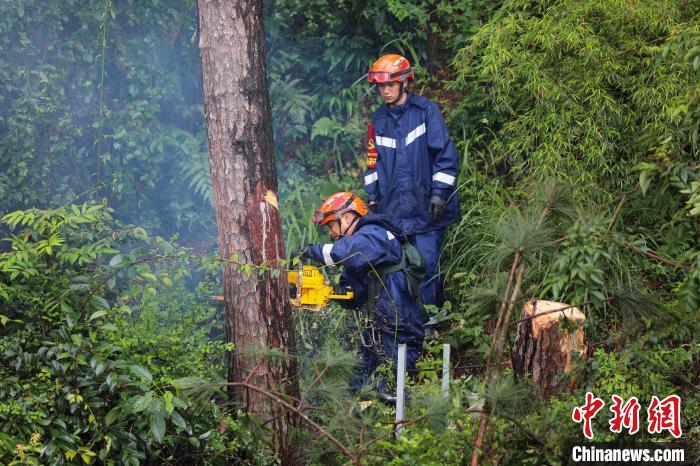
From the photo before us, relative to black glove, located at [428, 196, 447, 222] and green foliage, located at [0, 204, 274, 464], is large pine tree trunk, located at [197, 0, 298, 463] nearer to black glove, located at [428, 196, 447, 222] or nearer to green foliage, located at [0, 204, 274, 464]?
green foliage, located at [0, 204, 274, 464]

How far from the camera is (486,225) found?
7.65 m

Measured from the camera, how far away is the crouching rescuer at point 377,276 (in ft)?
Result: 21.4

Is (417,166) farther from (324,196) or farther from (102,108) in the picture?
(102,108)

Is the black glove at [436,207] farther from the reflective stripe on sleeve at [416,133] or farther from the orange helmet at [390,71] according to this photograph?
the orange helmet at [390,71]

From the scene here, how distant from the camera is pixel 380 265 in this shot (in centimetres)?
671

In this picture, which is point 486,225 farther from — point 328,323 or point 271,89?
point 271,89

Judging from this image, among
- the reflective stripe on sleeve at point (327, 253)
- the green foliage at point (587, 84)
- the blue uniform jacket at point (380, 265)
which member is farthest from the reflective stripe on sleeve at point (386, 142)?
the reflective stripe on sleeve at point (327, 253)

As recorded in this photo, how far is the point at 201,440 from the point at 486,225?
355 centimetres

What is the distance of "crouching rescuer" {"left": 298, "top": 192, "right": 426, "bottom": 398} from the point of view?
6523mm

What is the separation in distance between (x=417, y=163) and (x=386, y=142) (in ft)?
1.15

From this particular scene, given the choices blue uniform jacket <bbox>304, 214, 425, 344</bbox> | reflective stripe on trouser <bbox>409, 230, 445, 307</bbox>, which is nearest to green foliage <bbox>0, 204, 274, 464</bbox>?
blue uniform jacket <bbox>304, 214, 425, 344</bbox>

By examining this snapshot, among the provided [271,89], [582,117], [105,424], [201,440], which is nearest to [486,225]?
[582,117]

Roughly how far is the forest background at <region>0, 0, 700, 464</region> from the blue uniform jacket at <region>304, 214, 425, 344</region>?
1.39ft

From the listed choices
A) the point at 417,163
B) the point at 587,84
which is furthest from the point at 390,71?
the point at 587,84
